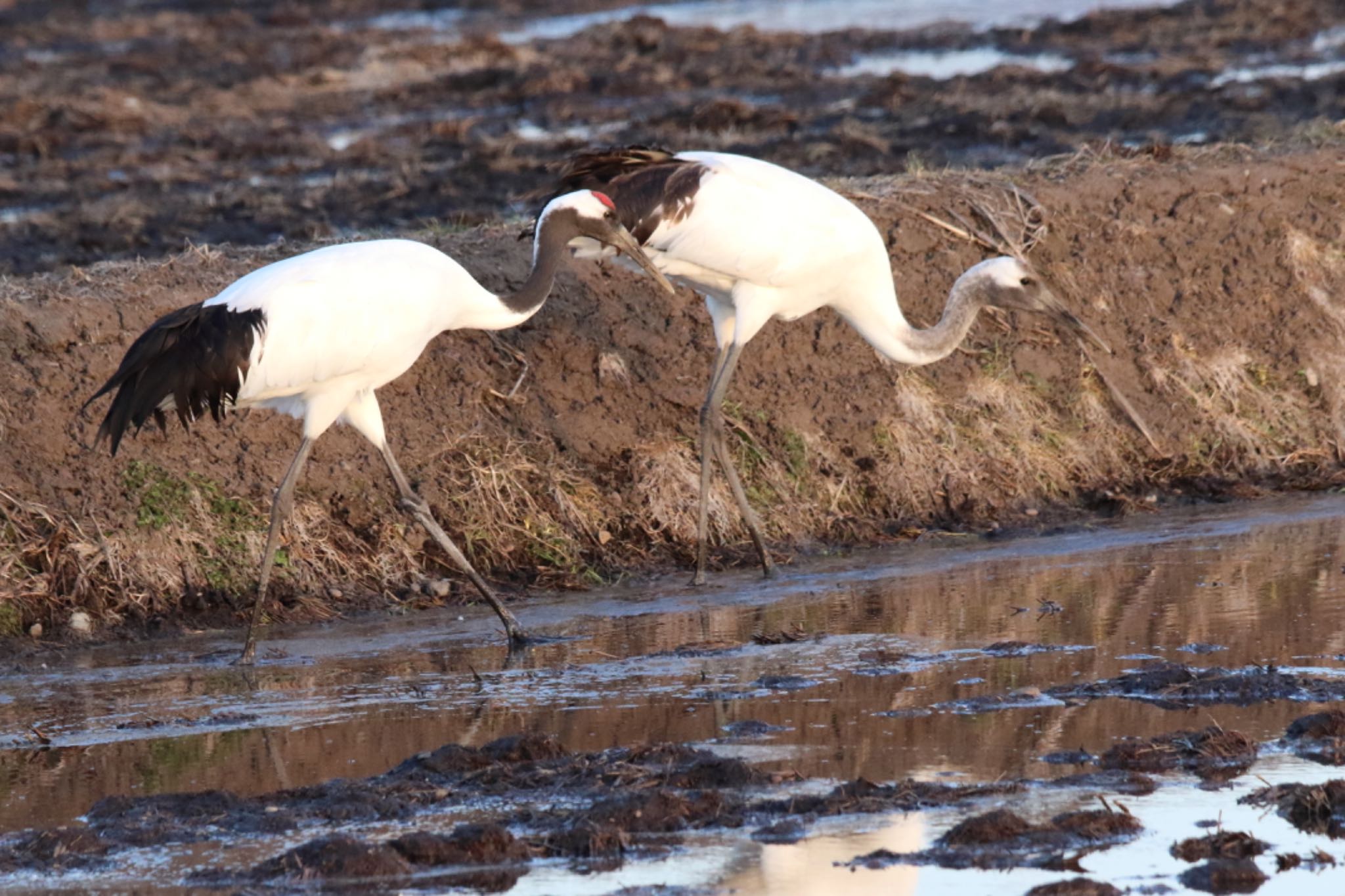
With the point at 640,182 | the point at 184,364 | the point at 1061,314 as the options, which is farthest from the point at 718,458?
the point at 184,364

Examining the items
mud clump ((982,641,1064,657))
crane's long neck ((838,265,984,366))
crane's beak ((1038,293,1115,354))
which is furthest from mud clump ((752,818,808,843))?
crane's beak ((1038,293,1115,354))

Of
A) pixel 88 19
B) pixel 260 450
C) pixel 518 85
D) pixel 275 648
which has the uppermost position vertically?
pixel 88 19

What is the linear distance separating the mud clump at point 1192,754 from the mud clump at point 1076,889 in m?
0.90

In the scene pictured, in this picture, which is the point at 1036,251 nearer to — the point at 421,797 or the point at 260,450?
the point at 260,450

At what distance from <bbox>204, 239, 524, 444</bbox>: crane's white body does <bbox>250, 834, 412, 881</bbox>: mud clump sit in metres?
3.22

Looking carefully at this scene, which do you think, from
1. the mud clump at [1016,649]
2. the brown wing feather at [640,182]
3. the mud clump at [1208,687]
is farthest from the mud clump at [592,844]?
the brown wing feather at [640,182]

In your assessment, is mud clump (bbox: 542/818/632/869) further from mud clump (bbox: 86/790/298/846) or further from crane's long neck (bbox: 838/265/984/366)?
Answer: crane's long neck (bbox: 838/265/984/366)

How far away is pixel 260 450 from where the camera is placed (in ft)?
30.1

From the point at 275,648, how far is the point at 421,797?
277cm

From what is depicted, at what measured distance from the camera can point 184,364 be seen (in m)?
7.46

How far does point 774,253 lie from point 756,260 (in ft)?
0.29

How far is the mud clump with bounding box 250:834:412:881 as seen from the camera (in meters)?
4.66

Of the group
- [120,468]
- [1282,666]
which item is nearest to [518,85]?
[120,468]

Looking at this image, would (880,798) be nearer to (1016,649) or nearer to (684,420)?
(1016,649)
